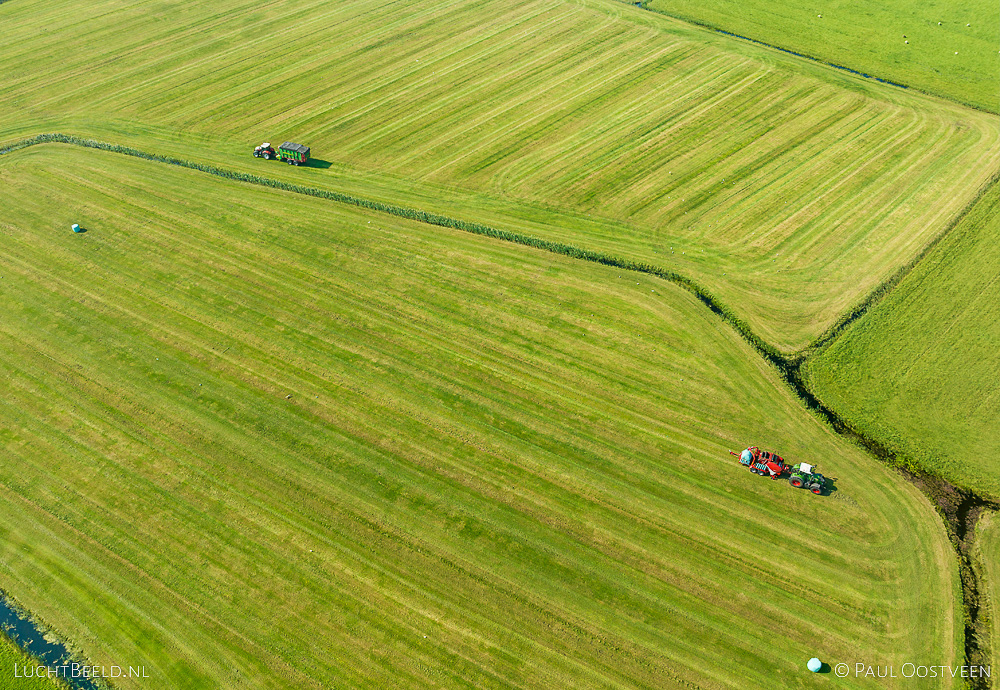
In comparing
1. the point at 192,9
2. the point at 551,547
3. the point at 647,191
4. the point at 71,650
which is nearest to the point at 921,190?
the point at 647,191

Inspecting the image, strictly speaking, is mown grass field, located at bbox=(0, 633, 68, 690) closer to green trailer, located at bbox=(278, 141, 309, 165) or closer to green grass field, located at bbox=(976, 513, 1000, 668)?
green grass field, located at bbox=(976, 513, 1000, 668)

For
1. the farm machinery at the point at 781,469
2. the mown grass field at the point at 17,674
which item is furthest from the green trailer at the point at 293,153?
the farm machinery at the point at 781,469

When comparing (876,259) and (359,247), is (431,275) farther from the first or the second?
(876,259)

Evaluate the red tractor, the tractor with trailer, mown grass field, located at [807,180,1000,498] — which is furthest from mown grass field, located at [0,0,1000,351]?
A: the red tractor

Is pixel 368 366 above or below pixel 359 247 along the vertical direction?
below

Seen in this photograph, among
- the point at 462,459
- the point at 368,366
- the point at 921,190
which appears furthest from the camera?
the point at 921,190

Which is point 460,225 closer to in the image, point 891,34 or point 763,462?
point 763,462

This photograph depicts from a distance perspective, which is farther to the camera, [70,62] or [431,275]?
[70,62]
